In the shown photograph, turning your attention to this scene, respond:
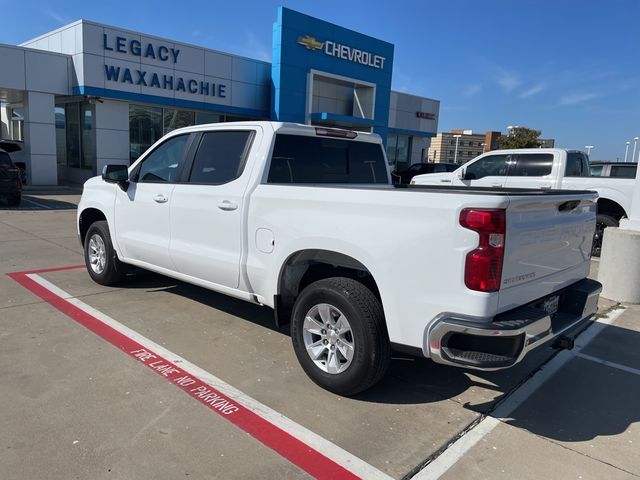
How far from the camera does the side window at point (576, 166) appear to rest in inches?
395

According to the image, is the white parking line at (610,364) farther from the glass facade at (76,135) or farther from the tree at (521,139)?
the tree at (521,139)

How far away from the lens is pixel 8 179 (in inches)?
533

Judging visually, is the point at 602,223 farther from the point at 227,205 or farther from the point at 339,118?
the point at 339,118

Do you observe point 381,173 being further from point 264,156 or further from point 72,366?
point 72,366

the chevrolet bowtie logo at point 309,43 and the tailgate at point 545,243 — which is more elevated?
the chevrolet bowtie logo at point 309,43

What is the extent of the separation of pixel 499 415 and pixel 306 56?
918 inches

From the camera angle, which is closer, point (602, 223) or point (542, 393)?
point (542, 393)

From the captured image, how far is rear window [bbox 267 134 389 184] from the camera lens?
442cm

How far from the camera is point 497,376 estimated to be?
4.20 metres

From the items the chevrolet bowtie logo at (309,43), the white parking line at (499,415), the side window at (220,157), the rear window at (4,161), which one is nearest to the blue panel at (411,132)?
the chevrolet bowtie logo at (309,43)

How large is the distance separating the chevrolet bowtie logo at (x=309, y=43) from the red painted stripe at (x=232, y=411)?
2158 centimetres

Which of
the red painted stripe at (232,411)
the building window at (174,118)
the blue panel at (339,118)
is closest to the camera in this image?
the red painted stripe at (232,411)

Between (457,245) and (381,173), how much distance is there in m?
2.63

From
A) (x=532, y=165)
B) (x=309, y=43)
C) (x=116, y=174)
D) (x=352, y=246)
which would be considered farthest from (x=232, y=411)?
(x=309, y=43)
